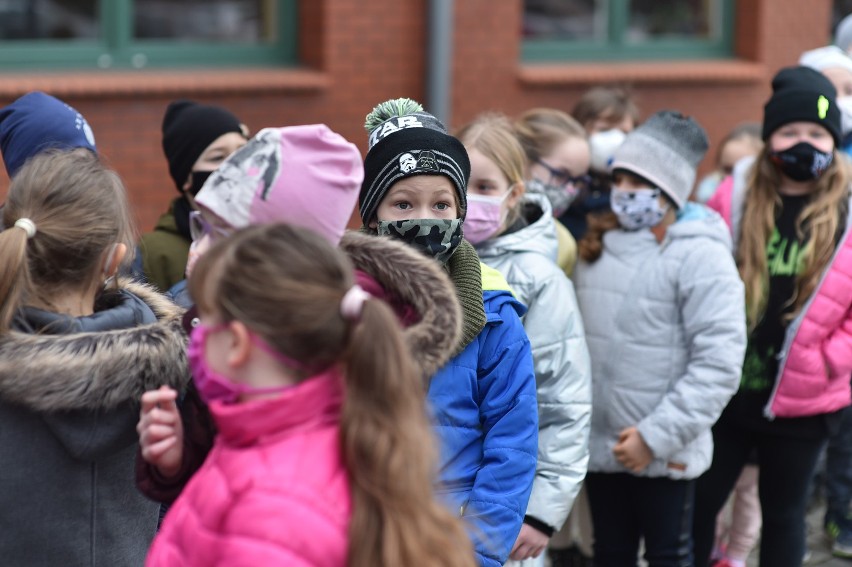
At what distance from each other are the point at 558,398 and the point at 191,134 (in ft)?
5.62

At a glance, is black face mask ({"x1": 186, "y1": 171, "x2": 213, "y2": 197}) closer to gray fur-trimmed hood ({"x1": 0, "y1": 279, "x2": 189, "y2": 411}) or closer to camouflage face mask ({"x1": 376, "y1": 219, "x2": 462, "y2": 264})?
camouflage face mask ({"x1": 376, "y1": 219, "x2": 462, "y2": 264})

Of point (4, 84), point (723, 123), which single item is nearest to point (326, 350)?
point (4, 84)

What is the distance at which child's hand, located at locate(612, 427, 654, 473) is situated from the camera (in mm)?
4020

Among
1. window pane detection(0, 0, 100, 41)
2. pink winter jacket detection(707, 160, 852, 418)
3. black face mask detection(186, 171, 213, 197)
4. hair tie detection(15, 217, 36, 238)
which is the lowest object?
pink winter jacket detection(707, 160, 852, 418)

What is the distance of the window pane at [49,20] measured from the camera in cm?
693

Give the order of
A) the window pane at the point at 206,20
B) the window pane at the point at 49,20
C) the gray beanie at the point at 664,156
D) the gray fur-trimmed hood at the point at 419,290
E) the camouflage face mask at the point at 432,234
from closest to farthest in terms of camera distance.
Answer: the gray fur-trimmed hood at the point at 419,290 → the camouflage face mask at the point at 432,234 → the gray beanie at the point at 664,156 → the window pane at the point at 49,20 → the window pane at the point at 206,20

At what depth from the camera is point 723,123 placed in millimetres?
9430

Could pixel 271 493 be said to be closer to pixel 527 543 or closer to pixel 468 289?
pixel 468 289

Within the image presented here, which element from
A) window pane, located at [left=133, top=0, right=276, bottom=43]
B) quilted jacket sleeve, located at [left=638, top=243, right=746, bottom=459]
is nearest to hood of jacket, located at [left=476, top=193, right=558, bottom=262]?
quilted jacket sleeve, located at [left=638, top=243, right=746, bottom=459]

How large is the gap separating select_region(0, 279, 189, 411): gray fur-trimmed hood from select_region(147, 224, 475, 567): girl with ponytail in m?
0.47

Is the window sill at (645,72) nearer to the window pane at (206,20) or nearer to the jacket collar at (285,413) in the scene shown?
the window pane at (206,20)

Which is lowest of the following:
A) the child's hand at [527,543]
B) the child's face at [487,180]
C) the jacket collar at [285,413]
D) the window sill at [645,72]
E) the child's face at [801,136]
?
the child's hand at [527,543]

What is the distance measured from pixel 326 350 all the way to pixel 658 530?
2458 millimetres

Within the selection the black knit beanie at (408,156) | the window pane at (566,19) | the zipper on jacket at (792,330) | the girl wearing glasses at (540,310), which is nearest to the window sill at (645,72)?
the window pane at (566,19)
